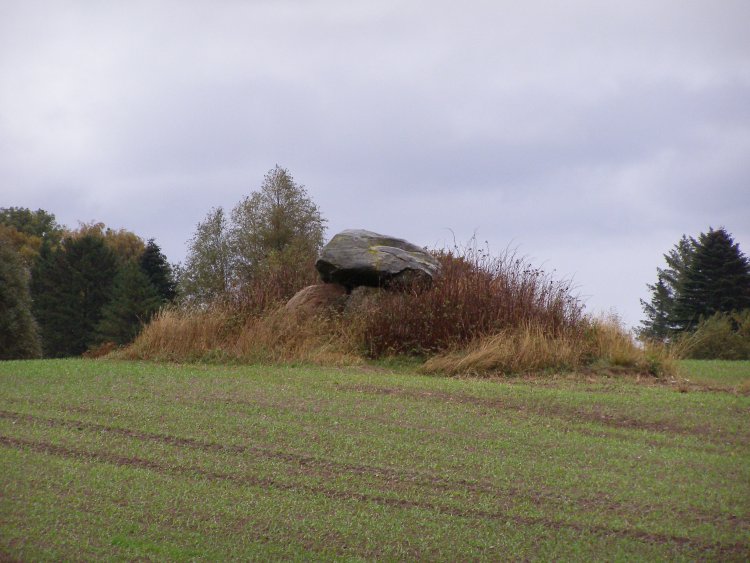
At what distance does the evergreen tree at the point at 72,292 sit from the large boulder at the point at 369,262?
84.1 ft

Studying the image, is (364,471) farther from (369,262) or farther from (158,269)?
(158,269)

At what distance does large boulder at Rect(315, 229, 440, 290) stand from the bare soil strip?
8.10m

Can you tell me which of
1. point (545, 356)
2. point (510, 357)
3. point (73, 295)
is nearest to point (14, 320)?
point (73, 295)

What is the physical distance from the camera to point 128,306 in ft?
110

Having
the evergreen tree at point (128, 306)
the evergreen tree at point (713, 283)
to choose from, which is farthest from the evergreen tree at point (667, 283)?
the evergreen tree at point (128, 306)

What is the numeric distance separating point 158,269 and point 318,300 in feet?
99.4

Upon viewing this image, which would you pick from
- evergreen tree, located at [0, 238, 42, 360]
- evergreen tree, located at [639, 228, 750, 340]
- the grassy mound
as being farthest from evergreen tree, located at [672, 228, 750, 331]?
evergreen tree, located at [0, 238, 42, 360]

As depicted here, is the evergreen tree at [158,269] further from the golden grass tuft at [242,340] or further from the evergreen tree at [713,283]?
the golden grass tuft at [242,340]

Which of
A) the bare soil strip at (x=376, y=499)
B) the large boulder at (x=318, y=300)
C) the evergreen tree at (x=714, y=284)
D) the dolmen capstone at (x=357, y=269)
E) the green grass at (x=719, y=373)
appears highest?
the evergreen tree at (x=714, y=284)

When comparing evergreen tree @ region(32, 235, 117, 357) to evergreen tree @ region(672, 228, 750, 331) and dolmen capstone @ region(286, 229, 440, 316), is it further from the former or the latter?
evergreen tree @ region(672, 228, 750, 331)

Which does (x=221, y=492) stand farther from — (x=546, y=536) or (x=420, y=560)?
(x=546, y=536)

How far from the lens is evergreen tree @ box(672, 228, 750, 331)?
27.5 m

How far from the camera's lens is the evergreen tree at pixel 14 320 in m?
26.9

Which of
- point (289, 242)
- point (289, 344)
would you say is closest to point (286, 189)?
point (289, 242)
